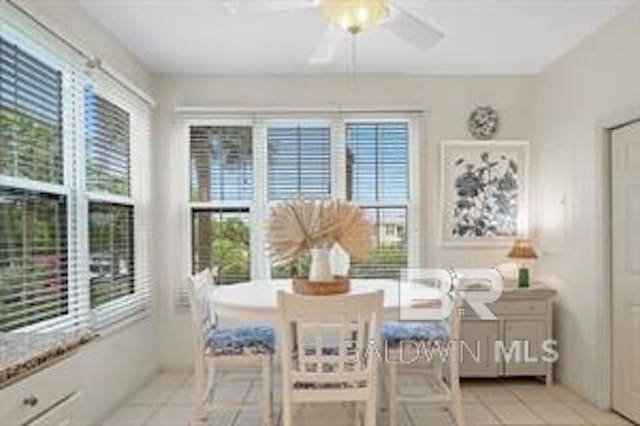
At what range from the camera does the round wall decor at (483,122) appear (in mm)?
5344

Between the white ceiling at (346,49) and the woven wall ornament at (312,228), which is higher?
the white ceiling at (346,49)

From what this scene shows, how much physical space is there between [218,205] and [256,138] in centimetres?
66

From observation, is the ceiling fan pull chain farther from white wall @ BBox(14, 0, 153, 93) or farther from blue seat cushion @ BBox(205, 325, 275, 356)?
blue seat cushion @ BBox(205, 325, 275, 356)

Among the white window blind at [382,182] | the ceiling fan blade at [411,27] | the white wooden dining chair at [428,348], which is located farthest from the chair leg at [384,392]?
the ceiling fan blade at [411,27]

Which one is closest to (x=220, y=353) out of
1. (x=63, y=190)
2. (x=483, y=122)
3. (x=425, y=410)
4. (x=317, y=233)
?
(x=317, y=233)

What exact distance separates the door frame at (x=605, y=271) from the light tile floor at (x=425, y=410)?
0.66ft

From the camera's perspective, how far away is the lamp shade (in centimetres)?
496

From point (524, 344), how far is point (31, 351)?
3.93m

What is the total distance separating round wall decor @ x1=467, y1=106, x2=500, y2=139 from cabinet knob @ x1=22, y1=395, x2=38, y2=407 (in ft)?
14.3

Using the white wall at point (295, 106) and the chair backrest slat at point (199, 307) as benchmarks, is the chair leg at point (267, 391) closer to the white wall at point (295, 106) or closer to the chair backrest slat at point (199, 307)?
the chair backrest slat at point (199, 307)

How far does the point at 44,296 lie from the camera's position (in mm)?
3209

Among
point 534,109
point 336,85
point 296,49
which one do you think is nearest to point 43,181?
point 296,49

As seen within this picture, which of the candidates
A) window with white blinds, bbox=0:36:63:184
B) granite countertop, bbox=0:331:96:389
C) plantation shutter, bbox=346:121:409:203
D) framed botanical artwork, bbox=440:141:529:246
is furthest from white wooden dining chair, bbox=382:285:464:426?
window with white blinds, bbox=0:36:63:184

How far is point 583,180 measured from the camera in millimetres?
4418
